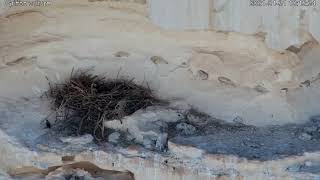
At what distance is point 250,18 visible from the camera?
1608 mm

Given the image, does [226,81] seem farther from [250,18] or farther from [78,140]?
[78,140]

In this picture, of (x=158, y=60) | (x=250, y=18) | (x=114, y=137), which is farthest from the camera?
(x=158, y=60)

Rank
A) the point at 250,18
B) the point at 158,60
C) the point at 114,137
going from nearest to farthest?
the point at 250,18
the point at 114,137
the point at 158,60

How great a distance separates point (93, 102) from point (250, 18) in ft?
1.59

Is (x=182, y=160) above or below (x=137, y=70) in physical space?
below

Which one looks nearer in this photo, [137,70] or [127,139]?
[127,139]

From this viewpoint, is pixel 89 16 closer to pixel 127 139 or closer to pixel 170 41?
pixel 170 41

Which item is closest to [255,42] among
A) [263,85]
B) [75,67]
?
[263,85]

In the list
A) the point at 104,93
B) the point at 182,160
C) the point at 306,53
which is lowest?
the point at 182,160

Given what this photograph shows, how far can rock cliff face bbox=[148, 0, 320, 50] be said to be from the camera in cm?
160

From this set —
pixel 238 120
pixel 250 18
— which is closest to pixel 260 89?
pixel 238 120

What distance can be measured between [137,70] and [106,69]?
9 centimetres

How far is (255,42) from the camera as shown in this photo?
1.67 m

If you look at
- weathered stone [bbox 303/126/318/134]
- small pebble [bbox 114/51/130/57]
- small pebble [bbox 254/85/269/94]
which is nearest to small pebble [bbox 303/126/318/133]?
weathered stone [bbox 303/126/318/134]
